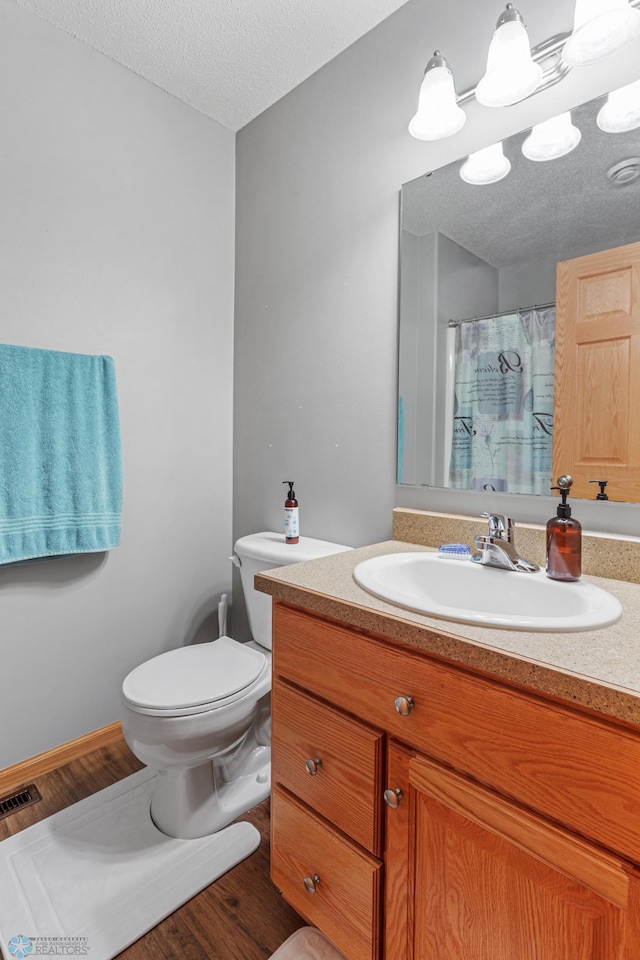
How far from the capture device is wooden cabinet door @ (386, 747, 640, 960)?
607 mm

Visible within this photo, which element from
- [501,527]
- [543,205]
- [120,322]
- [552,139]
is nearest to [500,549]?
[501,527]

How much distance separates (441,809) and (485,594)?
1.47ft

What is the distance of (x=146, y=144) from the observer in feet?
5.88

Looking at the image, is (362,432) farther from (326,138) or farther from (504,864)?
(504,864)

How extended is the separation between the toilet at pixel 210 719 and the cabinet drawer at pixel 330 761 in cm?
30

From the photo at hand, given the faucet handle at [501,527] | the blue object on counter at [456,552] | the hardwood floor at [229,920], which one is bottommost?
the hardwood floor at [229,920]

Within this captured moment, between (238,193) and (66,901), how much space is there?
7.97 feet

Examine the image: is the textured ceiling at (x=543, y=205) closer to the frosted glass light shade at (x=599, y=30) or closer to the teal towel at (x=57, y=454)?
the frosted glass light shade at (x=599, y=30)

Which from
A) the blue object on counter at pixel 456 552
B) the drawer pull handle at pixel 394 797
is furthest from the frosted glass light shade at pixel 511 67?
the drawer pull handle at pixel 394 797

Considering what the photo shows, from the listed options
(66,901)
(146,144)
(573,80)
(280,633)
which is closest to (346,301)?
(573,80)

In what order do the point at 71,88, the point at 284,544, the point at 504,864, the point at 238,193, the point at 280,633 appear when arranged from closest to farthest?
1. the point at 504,864
2. the point at 280,633
3. the point at 71,88
4. the point at 284,544
5. the point at 238,193

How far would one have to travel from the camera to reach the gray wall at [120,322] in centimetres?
154

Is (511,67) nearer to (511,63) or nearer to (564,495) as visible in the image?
(511,63)

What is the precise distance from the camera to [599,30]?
999mm
